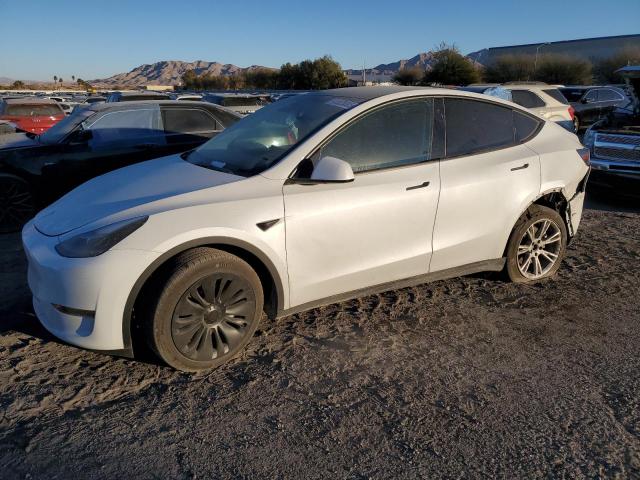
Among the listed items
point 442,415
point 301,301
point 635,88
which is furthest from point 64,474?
point 635,88

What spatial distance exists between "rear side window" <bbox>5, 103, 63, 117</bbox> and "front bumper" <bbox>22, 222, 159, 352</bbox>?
13.4 m

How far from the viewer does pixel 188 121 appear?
7.18 m

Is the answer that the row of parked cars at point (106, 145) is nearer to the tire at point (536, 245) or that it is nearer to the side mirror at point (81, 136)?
the side mirror at point (81, 136)

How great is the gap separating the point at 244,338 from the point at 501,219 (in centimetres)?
223

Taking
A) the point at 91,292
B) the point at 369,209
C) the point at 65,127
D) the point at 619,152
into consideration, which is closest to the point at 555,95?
the point at 619,152

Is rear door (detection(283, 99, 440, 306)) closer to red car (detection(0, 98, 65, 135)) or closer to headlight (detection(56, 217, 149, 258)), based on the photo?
headlight (detection(56, 217, 149, 258))

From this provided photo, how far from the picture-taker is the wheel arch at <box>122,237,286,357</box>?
2924 mm

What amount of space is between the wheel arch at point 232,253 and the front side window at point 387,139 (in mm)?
810

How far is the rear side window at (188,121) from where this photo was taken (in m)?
7.02

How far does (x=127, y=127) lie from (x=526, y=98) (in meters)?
9.23

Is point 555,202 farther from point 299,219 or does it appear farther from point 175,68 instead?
point 175,68

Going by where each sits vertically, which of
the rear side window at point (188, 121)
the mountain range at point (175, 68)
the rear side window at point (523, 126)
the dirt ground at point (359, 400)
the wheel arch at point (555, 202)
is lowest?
the dirt ground at point (359, 400)

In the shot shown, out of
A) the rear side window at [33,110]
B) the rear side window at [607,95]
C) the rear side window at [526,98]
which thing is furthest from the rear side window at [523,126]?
the rear side window at [607,95]

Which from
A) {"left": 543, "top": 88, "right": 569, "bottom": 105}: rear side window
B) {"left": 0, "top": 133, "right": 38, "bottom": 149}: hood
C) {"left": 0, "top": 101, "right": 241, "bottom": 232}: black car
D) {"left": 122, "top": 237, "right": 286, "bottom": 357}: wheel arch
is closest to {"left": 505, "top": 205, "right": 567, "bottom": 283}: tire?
{"left": 122, "top": 237, "right": 286, "bottom": 357}: wheel arch
